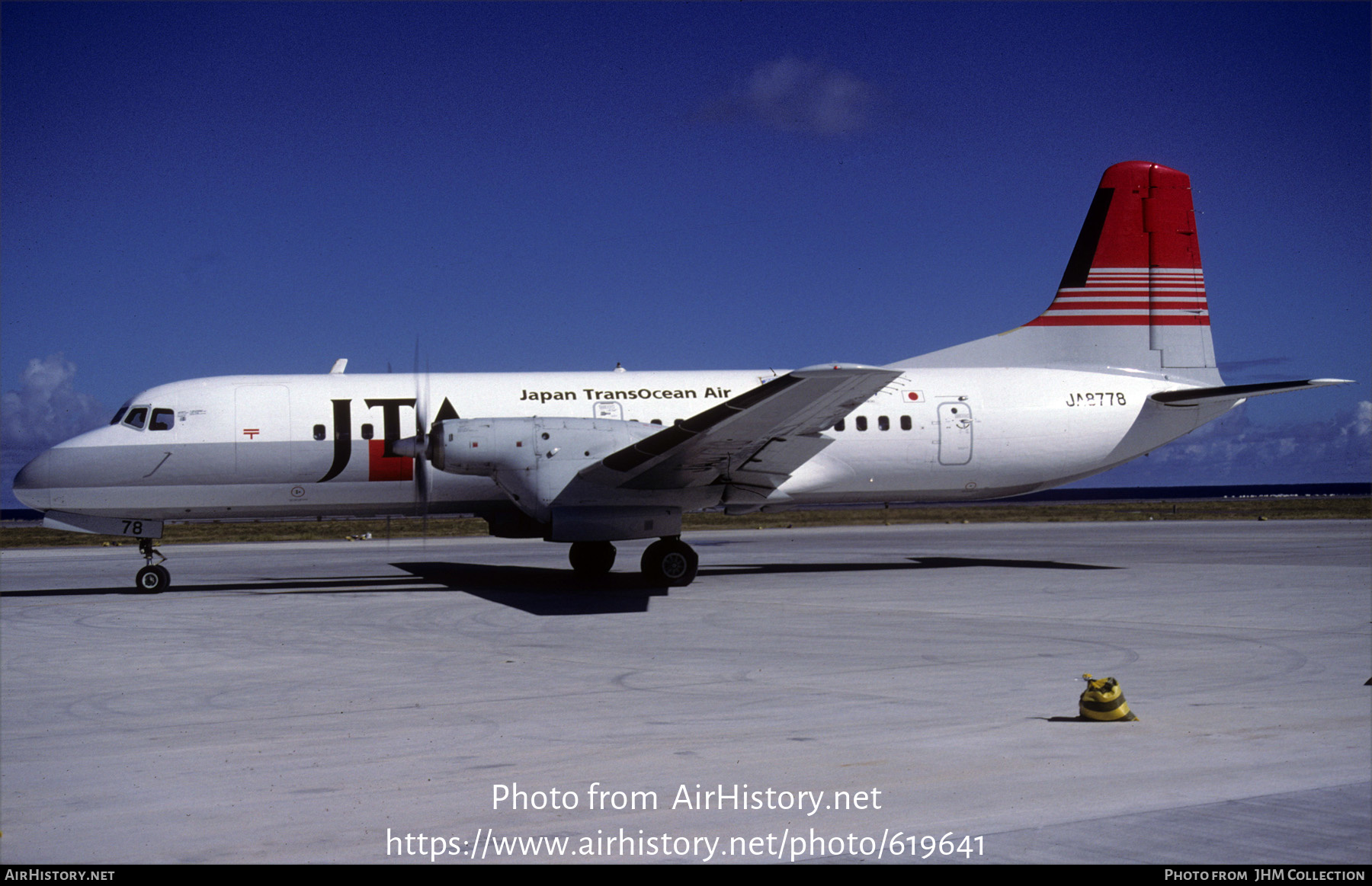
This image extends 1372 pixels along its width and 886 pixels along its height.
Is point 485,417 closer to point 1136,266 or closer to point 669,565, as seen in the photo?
point 669,565

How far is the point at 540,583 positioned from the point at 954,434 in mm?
7636

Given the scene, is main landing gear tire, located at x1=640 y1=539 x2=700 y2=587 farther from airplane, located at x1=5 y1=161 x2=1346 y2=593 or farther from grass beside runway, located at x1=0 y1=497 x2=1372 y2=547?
grass beside runway, located at x1=0 y1=497 x2=1372 y2=547

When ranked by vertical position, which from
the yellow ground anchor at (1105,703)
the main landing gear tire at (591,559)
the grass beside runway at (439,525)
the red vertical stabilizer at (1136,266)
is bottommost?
the grass beside runway at (439,525)

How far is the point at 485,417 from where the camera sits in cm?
1844

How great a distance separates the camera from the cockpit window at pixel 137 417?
17.8m

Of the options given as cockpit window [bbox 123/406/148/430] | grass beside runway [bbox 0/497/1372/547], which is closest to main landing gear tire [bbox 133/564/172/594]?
cockpit window [bbox 123/406/148/430]

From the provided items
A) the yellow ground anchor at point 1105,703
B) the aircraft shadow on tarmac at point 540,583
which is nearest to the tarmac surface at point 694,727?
the yellow ground anchor at point 1105,703

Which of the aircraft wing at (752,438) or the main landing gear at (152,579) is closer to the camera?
the aircraft wing at (752,438)

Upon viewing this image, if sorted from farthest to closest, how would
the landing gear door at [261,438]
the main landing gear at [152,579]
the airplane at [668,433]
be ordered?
the landing gear door at [261,438]
the main landing gear at [152,579]
the airplane at [668,433]

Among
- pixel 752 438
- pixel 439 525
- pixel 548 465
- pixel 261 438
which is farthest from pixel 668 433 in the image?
pixel 439 525

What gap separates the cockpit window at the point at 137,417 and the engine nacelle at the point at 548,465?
222 inches

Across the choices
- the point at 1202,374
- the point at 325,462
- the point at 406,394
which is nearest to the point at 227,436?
the point at 325,462

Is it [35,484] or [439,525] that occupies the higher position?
[35,484]

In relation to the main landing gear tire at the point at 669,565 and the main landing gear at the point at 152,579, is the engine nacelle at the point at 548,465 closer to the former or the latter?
the main landing gear tire at the point at 669,565
